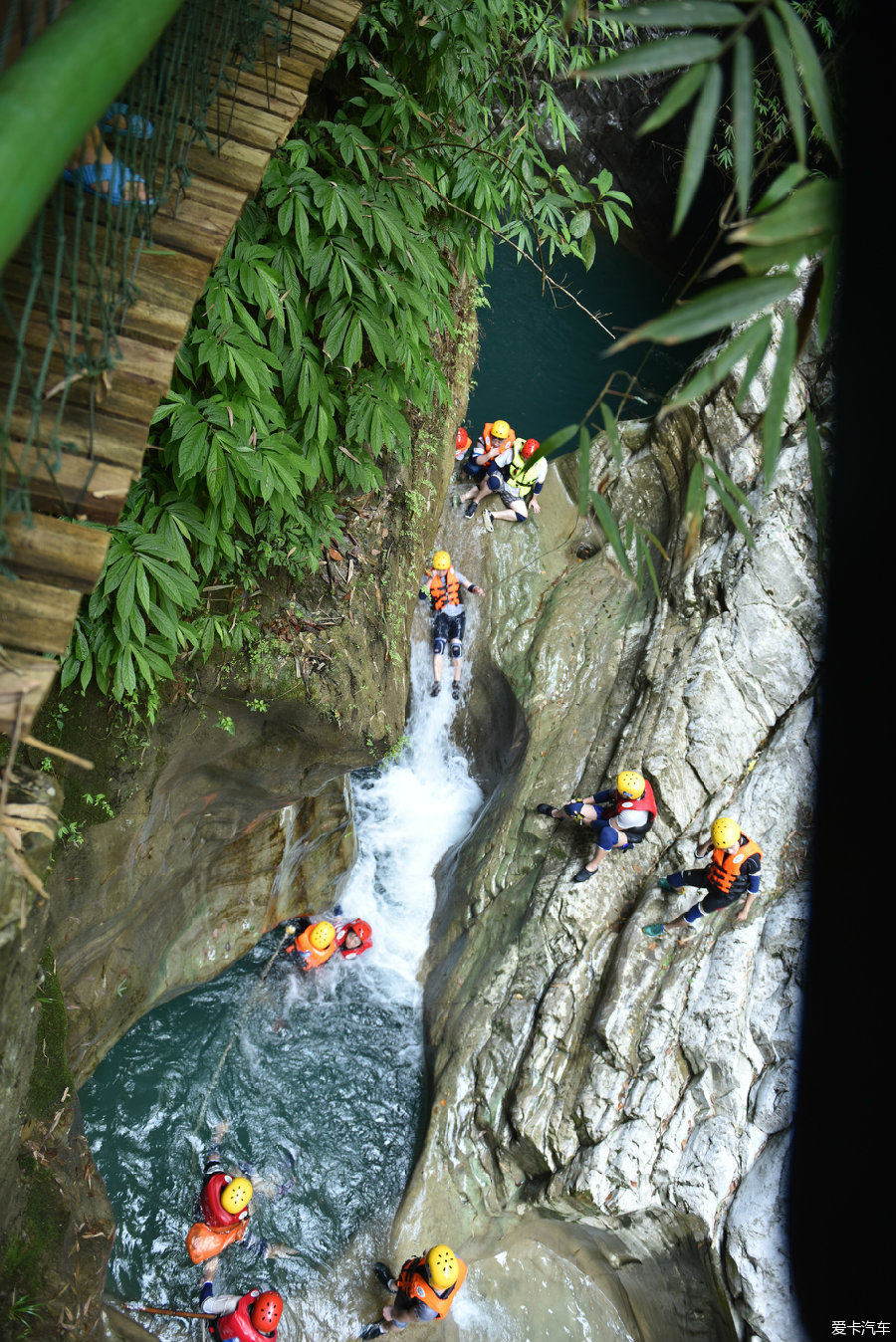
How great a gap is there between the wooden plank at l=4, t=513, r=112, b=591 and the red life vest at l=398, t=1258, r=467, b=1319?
584 cm

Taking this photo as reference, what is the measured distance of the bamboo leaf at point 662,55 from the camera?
4.18 feet

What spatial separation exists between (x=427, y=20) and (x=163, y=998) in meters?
7.49

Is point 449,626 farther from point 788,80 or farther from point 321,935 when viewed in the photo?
point 788,80

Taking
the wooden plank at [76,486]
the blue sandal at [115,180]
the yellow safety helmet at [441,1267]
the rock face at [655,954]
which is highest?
the blue sandal at [115,180]

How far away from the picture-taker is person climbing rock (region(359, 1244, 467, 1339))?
5.58m

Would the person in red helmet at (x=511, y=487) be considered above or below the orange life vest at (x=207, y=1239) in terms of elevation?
above

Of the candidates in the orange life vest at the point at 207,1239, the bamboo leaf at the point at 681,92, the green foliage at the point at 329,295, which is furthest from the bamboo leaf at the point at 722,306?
the orange life vest at the point at 207,1239

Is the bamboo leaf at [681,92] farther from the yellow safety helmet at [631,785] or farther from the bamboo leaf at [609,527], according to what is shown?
the yellow safety helmet at [631,785]

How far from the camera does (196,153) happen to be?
319 centimetres

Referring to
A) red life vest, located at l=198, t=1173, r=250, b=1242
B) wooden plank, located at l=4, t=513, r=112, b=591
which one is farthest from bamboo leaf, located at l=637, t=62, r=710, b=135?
red life vest, located at l=198, t=1173, r=250, b=1242

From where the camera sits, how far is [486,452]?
10070 mm

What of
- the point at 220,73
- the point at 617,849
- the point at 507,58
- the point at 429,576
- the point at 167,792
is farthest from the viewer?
the point at 429,576

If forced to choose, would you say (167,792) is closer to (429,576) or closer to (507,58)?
(429,576)

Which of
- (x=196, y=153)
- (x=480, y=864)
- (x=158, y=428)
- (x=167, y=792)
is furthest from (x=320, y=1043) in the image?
(x=196, y=153)
